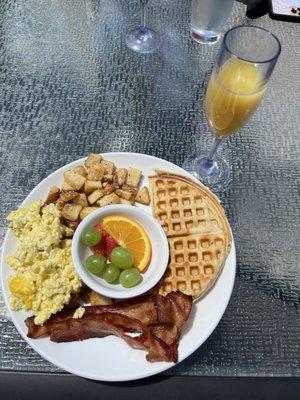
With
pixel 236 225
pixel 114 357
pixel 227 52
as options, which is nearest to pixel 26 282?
pixel 114 357

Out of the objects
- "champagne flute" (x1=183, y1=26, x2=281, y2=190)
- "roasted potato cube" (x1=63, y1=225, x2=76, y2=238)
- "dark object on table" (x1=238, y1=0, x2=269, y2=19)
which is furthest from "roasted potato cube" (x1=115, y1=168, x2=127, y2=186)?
"dark object on table" (x1=238, y1=0, x2=269, y2=19)

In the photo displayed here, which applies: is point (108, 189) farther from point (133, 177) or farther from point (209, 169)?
point (209, 169)

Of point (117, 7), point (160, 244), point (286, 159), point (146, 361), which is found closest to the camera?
point (146, 361)

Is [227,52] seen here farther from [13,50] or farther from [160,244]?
[13,50]

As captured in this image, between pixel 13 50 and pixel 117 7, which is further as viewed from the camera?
pixel 117 7

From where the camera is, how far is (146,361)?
1050 mm

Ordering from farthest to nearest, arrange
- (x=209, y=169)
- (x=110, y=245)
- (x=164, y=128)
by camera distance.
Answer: (x=164, y=128), (x=209, y=169), (x=110, y=245)

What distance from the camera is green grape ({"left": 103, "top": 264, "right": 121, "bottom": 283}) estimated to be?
1116mm

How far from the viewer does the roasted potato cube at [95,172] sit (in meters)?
1.30

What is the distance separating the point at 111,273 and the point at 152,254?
0.15m

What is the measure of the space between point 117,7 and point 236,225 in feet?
4.13

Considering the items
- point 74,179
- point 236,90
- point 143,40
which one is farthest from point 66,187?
point 143,40

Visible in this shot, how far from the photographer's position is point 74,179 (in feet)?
4.19

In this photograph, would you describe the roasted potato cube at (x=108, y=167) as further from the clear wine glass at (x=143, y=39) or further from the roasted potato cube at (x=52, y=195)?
the clear wine glass at (x=143, y=39)
